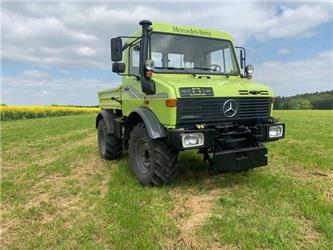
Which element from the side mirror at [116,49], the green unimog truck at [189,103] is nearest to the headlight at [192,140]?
the green unimog truck at [189,103]

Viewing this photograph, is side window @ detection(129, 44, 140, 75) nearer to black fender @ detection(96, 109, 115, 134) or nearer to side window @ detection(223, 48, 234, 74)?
black fender @ detection(96, 109, 115, 134)

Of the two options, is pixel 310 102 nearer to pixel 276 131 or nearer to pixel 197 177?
pixel 276 131

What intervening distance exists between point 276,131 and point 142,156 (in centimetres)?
231

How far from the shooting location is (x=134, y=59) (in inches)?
277

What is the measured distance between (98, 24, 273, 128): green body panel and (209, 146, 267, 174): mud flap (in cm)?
85

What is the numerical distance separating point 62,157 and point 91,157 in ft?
2.40

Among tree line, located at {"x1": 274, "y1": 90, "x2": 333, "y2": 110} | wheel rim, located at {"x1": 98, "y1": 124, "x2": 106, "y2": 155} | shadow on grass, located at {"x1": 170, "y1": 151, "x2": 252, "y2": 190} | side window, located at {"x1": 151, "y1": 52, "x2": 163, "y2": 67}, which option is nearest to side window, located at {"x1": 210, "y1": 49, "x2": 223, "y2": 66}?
side window, located at {"x1": 151, "y1": 52, "x2": 163, "y2": 67}

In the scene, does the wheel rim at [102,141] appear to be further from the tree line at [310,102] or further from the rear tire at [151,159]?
the tree line at [310,102]

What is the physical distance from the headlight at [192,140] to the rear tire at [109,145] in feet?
10.5

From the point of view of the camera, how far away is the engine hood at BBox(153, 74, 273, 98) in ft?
18.9

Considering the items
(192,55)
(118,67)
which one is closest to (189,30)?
(192,55)

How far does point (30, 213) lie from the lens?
209 inches

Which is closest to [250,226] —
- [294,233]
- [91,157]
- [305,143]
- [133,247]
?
[294,233]

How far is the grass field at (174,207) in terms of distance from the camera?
4.26 metres
